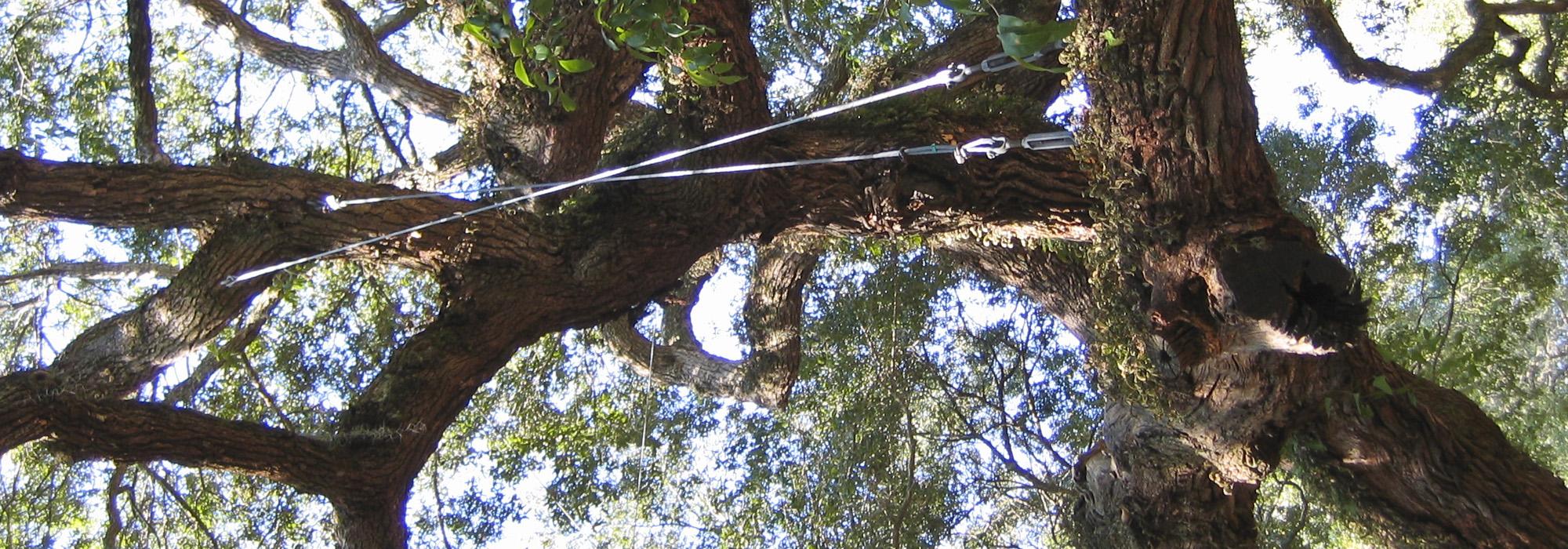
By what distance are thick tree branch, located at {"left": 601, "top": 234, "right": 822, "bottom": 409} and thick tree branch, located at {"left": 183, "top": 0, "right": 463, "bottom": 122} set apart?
1.75 meters

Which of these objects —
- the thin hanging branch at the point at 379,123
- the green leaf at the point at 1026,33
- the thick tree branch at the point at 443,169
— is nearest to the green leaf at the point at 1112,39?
the green leaf at the point at 1026,33

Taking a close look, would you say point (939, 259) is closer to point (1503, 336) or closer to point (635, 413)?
point (635, 413)

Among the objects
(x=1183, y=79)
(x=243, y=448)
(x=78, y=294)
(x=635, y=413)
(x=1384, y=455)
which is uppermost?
(x=78, y=294)

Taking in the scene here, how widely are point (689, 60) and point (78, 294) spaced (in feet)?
22.8

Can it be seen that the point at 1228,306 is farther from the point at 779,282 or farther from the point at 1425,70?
the point at 1425,70

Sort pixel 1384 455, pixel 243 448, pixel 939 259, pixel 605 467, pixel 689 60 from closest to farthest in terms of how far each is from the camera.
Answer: pixel 689 60 → pixel 1384 455 → pixel 243 448 → pixel 939 259 → pixel 605 467

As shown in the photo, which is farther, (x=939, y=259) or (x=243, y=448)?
(x=939, y=259)

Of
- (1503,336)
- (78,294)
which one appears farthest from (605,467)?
(1503,336)

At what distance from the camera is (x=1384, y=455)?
11.1ft

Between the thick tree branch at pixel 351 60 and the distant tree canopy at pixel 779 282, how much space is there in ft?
0.09

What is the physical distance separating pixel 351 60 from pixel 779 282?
9.88 ft

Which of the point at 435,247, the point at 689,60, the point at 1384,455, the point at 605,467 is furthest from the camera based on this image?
the point at 605,467

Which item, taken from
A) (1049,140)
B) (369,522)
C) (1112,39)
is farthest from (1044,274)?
(369,522)

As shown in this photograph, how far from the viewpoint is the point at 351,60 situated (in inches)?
267
